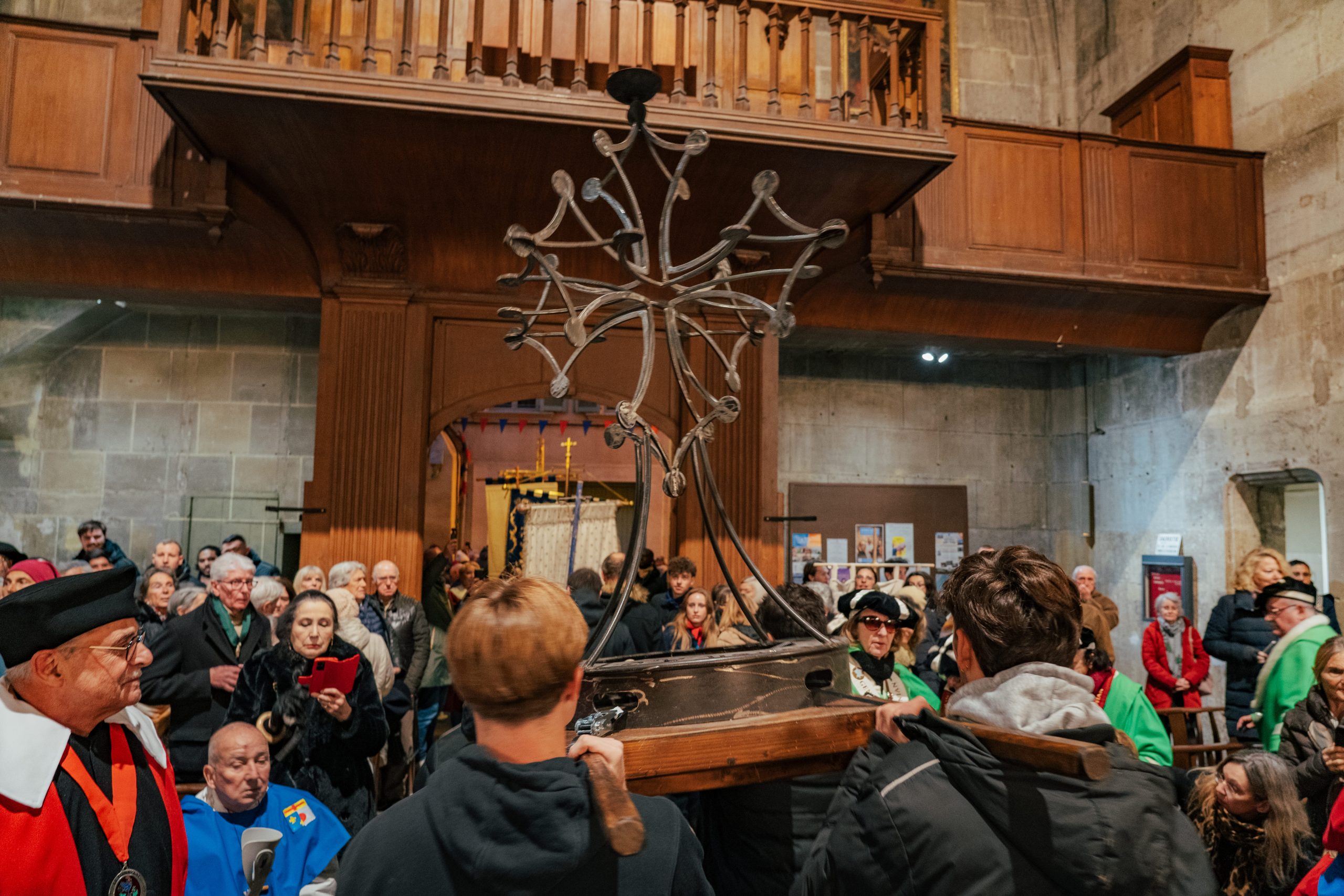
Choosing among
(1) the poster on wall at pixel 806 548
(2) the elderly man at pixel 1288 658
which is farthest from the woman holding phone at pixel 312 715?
(1) the poster on wall at pixel 806 548

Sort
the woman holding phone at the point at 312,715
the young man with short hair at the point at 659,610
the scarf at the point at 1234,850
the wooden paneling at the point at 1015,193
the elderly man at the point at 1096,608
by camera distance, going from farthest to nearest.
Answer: the wooden paneling at the point at 1015,193, the young man with short hair at the point at 659,610, the elderly man at the point at 1096,608, the woman holding phone at the point at 312,715, the scarf at the point at 1234,850

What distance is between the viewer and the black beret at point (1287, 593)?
3.89 meters

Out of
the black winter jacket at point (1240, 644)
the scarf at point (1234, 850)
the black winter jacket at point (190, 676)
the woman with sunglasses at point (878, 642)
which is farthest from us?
the black winter jacket at point (1240, 644)

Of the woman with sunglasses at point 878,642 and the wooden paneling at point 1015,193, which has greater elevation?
the wooden paneling at point 1015,193

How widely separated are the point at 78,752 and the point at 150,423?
24.3 ft

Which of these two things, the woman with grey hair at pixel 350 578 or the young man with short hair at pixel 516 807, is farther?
the woman with grey hair at pixel 350 578

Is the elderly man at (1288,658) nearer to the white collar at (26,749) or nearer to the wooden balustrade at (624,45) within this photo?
the wooden balustrade at (624,45)

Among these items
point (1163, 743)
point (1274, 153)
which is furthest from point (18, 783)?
point (1274, 153)

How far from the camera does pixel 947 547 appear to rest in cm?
929

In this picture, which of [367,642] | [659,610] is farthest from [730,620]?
[367,642]

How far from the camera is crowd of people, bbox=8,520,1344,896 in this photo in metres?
1.07

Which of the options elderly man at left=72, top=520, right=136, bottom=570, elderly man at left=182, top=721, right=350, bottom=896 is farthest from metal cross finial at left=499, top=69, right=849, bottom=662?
elderly man at left=72, top=520, right=136, bottom=570

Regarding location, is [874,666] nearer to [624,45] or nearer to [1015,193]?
Answer: [1015,193]

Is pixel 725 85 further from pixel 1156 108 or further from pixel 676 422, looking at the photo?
pixel 1156 108
